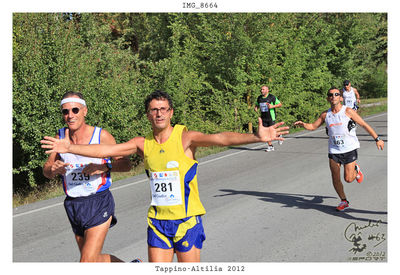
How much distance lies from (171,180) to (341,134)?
450 centimetres

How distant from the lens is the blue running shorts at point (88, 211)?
4.42 metres

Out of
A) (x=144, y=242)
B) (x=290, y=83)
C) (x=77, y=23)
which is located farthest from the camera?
(x=290, y=83)

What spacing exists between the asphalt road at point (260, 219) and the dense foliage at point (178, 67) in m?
2.65

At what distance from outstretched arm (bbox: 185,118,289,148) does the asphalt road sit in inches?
86.8

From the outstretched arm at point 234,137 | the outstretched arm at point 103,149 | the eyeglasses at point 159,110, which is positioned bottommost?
the outstretched arm at point 103,149

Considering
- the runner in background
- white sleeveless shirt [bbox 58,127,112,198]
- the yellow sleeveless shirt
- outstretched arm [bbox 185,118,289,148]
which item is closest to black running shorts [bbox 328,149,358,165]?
outstretched arm [bbox 185,118,289,148]

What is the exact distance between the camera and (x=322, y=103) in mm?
21656

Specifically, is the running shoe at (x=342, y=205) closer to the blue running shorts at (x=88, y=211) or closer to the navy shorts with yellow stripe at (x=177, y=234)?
the navy shorts with yellow stripe at (x=177, y=234)

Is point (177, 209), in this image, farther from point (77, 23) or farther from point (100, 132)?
point (77, 23)

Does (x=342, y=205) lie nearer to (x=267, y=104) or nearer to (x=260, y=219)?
(x=260, y=219)

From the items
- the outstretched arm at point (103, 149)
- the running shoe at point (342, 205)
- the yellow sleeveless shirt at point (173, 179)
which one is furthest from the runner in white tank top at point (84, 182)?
the running shoe at point (342, 205)

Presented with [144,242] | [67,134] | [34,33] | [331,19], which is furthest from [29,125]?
[331,19]

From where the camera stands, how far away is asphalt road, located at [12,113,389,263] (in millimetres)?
5766

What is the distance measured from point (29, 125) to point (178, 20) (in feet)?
41.7
